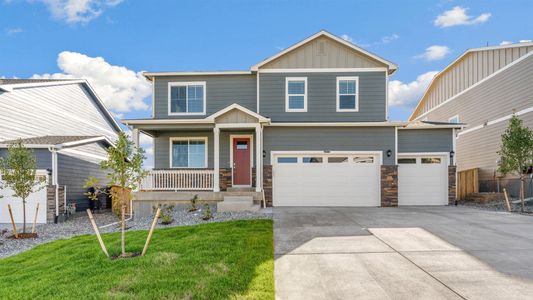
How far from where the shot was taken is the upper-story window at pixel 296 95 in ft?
45.0

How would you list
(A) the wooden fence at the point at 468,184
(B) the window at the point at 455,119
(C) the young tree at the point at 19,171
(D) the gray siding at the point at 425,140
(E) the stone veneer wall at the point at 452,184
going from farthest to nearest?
(B) the window at the point at 455,119, (A) the wooden fence at the point at 468,184, (D) the gray siding at the point at 425,140, (E) the stone veneer wall at the point at 452,184, (C) the young tree at the point at 19,171

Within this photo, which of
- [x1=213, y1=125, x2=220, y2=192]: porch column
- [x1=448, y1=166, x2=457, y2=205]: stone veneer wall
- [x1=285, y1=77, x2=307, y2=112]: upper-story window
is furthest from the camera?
[x1=285, y1=77, x2=307, y2=112]: upper-story window

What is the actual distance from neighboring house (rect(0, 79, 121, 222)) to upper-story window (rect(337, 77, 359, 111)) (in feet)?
37.5

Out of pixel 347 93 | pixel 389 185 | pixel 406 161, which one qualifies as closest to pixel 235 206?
pixel 389 185

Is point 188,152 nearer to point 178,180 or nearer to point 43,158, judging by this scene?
point 178,180

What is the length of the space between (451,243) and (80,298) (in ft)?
21.3

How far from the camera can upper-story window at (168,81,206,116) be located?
14.2 m

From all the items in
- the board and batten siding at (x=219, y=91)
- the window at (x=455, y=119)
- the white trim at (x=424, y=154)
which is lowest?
the white trim at (x=424, y=154)

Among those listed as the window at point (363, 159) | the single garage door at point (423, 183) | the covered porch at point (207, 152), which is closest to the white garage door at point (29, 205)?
the covered porch at point (207, 152)

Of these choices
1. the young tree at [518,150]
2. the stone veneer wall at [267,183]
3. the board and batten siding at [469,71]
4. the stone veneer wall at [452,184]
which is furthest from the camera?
the board and batten siding at [469,71]

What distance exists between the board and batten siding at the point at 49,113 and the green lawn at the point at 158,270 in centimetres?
971

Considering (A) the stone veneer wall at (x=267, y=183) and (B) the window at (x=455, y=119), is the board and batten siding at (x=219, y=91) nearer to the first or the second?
(A) the stone veneer wall at (x=267, y=183)

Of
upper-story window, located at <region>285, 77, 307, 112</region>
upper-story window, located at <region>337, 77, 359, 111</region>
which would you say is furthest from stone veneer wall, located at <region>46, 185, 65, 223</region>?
upper-story window, located at <region>337, 77, 359, 111</region>

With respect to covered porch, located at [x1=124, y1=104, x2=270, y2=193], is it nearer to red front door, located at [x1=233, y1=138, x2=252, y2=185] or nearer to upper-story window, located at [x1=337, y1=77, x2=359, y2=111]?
red front door, located at [x1=233, y1=138, x2=252, y2=185]
